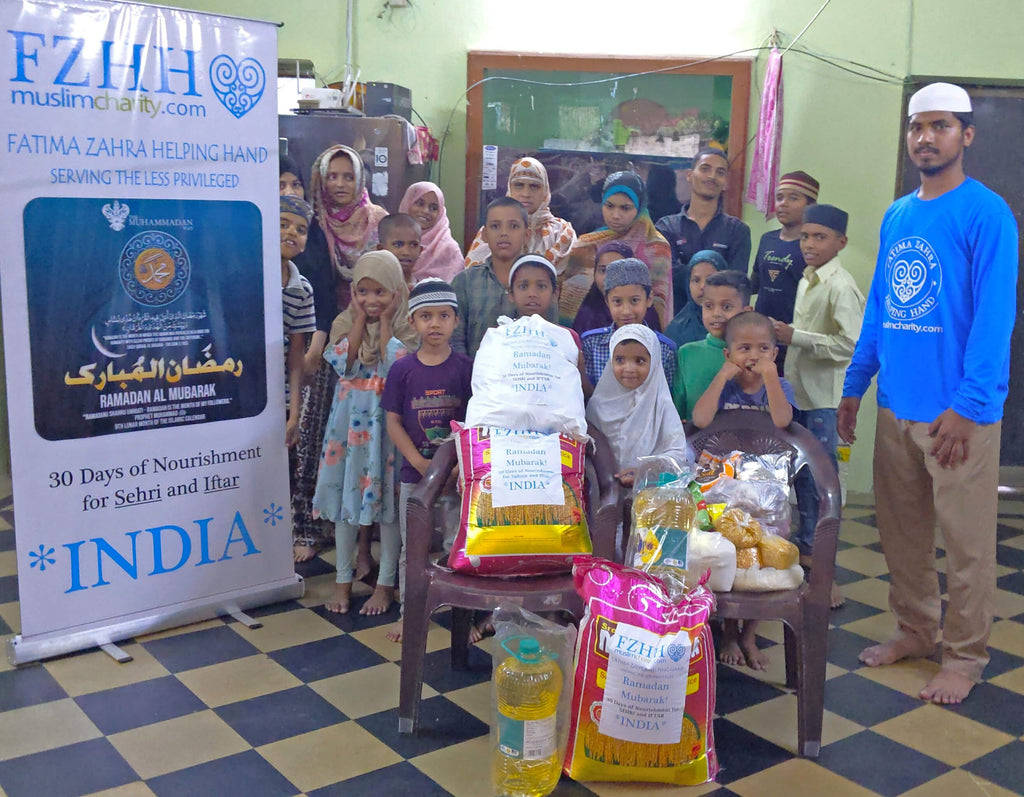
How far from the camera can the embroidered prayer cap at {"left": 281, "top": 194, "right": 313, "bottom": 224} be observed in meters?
3.62

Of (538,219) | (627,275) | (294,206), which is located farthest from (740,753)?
(294,206)

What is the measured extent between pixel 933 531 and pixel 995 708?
0.51 m

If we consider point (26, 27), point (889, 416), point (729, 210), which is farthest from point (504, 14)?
point (889, 416)

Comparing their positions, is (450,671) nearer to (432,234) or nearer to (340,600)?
(340,600)

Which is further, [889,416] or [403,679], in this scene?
[889,416]

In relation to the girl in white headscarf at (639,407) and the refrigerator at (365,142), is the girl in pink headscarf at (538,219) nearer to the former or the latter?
the refrigerator at (365,142)

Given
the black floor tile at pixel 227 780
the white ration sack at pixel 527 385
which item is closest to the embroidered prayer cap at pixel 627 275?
the white ration sack at pixel 527 385

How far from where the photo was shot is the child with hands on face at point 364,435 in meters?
3.24

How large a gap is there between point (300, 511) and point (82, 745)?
1.51 meters

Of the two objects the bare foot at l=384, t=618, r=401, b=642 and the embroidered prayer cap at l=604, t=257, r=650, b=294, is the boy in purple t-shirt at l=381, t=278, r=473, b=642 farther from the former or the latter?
the embroidered prayer cap at l=604, t=257, r=650, b=294

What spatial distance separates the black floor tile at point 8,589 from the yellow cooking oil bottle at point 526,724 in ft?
6.52

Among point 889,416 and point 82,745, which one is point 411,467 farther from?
point 889,416

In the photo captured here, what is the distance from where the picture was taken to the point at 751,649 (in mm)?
2969

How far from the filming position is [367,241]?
13.4 ft
